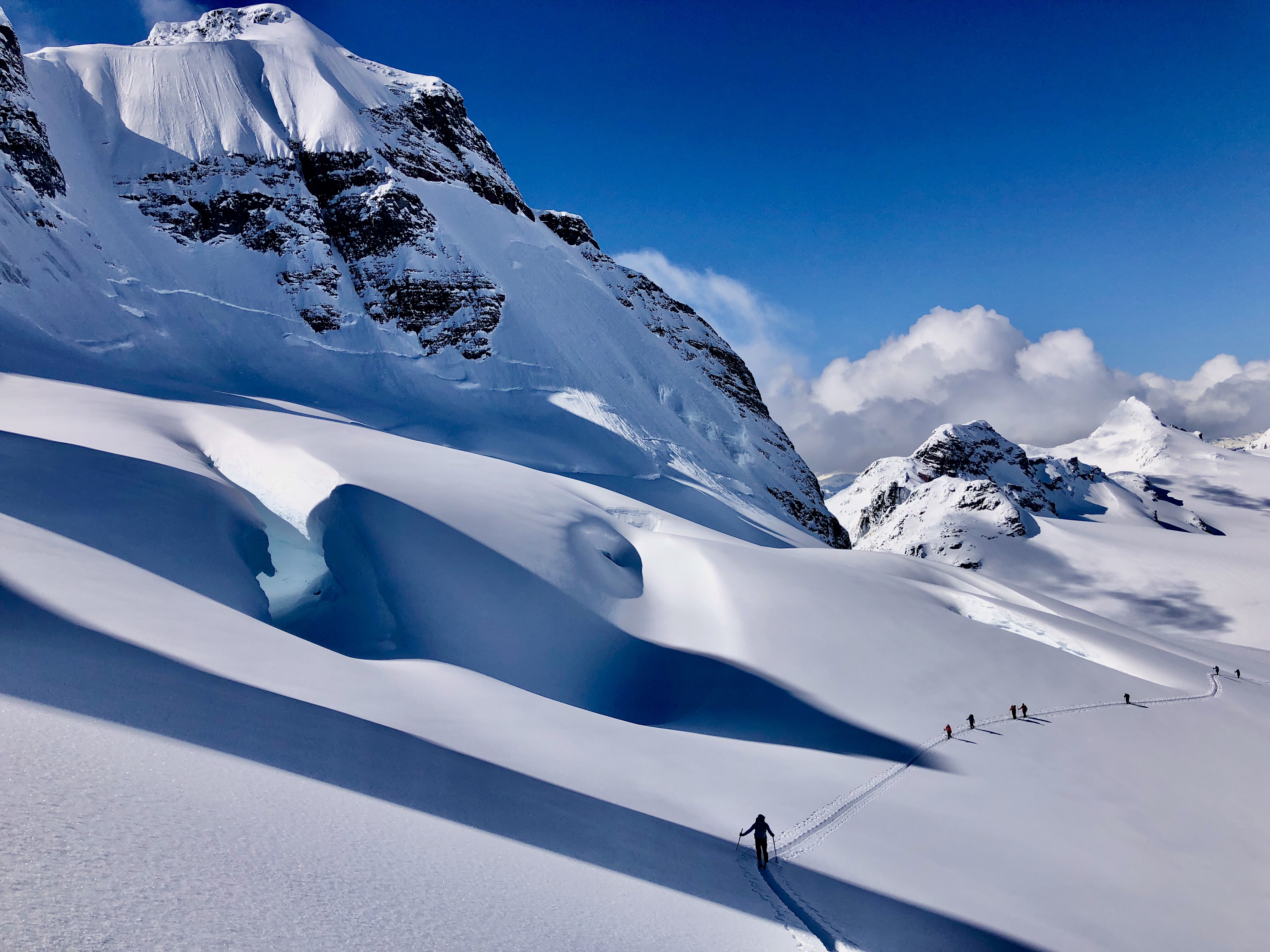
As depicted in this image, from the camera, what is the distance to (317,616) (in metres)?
19.3

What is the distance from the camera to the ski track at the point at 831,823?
27.6ft

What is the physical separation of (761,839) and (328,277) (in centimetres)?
5622

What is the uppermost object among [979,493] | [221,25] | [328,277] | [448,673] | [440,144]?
[221,25]

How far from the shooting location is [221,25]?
3100 inches

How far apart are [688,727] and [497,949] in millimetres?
12159

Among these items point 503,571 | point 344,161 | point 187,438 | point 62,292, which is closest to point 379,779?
point 503,571

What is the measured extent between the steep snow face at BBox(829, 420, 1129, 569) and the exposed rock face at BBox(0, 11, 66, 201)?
104 metres

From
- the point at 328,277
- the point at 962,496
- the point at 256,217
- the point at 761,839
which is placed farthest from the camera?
the point at 962,496

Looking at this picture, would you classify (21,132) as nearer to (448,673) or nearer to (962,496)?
(448,673)

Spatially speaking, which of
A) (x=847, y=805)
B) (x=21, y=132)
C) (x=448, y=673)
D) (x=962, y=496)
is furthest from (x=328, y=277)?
(x=962, y=496)

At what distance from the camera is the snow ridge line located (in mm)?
10852

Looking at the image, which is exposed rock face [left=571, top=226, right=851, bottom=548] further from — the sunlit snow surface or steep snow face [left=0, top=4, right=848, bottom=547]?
the sunlit snow surface

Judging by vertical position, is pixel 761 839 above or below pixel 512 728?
below

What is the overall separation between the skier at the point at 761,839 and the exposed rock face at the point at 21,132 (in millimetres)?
53103
